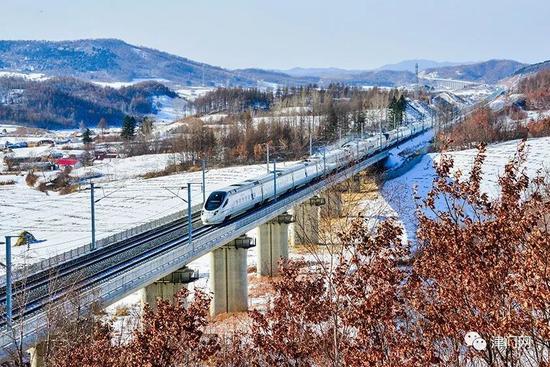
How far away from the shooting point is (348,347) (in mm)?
10102

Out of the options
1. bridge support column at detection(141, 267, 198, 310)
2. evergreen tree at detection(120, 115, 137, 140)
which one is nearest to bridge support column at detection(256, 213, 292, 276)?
bridge support column at detection(141, 267, 198, 310)

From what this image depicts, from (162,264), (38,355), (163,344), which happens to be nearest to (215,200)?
(162,264)

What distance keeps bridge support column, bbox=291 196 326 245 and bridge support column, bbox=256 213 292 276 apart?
13.7 feet

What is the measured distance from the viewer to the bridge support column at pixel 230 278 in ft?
121

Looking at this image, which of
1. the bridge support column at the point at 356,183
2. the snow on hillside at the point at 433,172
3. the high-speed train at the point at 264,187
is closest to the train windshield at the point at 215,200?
the high-speed train at the point at 264,187

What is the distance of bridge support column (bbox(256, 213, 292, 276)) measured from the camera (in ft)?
153

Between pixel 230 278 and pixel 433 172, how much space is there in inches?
1751

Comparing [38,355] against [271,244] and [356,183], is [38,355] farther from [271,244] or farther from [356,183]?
[356,183]

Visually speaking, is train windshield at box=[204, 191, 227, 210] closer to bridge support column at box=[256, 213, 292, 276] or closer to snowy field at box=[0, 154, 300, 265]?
snowy field at box=[0, 154, 300, 265]

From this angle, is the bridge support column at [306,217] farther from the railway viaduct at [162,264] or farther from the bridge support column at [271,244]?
the bridge support column at [271,244]

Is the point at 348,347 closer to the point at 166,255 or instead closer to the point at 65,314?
the point at 65,314

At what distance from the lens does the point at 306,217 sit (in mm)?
54531

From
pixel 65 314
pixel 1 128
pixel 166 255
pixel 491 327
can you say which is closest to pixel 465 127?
pixel 166 255

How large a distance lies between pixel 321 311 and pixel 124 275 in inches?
475
